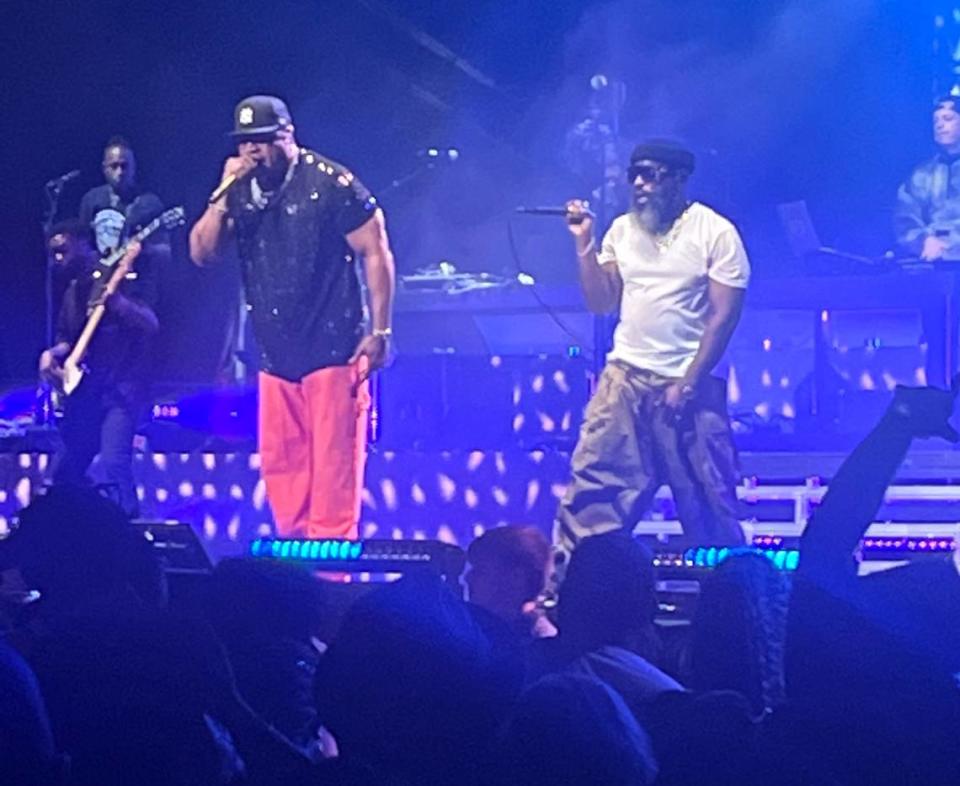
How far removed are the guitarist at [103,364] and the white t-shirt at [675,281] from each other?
9.61 feet

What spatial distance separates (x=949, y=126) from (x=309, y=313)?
521 cm

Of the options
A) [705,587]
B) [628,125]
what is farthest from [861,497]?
[628,125]

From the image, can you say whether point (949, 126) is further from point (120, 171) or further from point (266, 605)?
point (266, 605)

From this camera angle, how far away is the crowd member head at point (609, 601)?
3.38 meters

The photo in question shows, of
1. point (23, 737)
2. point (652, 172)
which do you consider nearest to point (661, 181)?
point (652, 172)

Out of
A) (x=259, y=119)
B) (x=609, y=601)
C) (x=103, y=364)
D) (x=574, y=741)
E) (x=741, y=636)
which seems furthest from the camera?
(x=103, y=364)

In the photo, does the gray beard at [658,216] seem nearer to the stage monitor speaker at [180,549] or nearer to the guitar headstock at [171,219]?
the stage monitor speaker at [180,549]

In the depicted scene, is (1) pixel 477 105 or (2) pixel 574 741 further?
(1) pixel 477 105

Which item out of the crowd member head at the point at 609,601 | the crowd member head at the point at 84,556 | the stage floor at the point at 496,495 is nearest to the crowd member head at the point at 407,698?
the crowd member head at the point at 609,601

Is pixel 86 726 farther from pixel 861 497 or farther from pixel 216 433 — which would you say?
pixel 216 433

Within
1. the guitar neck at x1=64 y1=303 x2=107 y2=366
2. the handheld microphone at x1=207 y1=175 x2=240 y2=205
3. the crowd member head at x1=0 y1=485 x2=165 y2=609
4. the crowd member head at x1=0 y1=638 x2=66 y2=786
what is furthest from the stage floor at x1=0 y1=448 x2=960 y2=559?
the crowd member head at x1=0 y1=638 x2=66 y2=786

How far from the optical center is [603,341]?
849cm

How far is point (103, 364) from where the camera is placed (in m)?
8.59

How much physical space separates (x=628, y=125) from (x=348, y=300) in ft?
23.5
